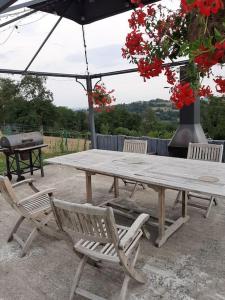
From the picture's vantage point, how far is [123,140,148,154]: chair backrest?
451 centimetres

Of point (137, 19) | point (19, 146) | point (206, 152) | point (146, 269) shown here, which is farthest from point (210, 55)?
point (19, 146)

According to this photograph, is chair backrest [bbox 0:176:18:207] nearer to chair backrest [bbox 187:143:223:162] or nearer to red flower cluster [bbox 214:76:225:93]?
red flower cluster [bbox 214:76:225:93]

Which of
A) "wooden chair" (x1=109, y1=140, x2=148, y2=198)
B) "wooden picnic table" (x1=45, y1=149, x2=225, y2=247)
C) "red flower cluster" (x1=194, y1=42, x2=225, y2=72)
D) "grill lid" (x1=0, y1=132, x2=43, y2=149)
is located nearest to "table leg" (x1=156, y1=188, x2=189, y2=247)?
"wooden picnic table" (x1=45, y1=149, x2=225, y2=247)

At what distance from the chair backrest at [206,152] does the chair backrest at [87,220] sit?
244 centimetres

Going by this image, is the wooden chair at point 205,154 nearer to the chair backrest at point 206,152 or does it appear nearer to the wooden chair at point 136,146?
the chair backrest at point 206,152

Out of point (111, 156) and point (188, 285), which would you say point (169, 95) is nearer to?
point (188, 285)

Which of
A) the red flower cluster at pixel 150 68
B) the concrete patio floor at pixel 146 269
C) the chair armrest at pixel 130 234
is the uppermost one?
the red flower cluster at pixel 150 68

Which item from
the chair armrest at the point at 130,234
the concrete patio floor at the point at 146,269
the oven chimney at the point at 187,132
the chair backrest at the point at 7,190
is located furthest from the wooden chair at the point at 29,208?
the oven chimney at the point at 187,132

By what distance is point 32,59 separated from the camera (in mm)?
5051

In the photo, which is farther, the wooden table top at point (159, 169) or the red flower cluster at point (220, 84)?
the wooden table top at point (159, 169)

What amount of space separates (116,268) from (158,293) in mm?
509

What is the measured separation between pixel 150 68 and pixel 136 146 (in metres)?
3.33

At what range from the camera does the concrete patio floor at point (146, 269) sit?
2215mm

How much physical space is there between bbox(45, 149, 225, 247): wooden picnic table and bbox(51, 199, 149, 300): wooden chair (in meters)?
0.63
